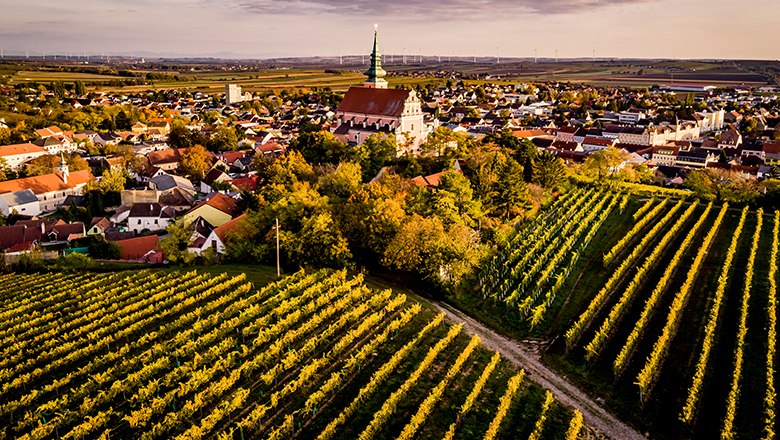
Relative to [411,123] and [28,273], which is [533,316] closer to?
[28,273]

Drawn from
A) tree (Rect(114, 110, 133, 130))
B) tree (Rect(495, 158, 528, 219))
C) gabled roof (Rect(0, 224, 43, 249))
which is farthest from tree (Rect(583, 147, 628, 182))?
tree (Rect(114, 110, 133, 130))

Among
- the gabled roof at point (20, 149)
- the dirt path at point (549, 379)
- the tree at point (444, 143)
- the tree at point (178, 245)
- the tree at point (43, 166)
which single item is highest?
the tree at point (444, 143)

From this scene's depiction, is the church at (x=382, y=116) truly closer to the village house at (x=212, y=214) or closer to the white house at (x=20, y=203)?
the village house at (x=212, y=214)

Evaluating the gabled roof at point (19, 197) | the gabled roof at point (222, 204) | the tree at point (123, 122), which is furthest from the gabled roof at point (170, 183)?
the tree at point (123, 122)

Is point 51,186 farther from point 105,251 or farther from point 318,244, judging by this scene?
point 318,244

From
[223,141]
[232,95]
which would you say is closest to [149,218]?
[223,141]

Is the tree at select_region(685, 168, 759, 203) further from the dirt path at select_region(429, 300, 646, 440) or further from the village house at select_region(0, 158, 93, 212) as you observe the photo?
the village house at select_region(0, 158, 93, 212)
